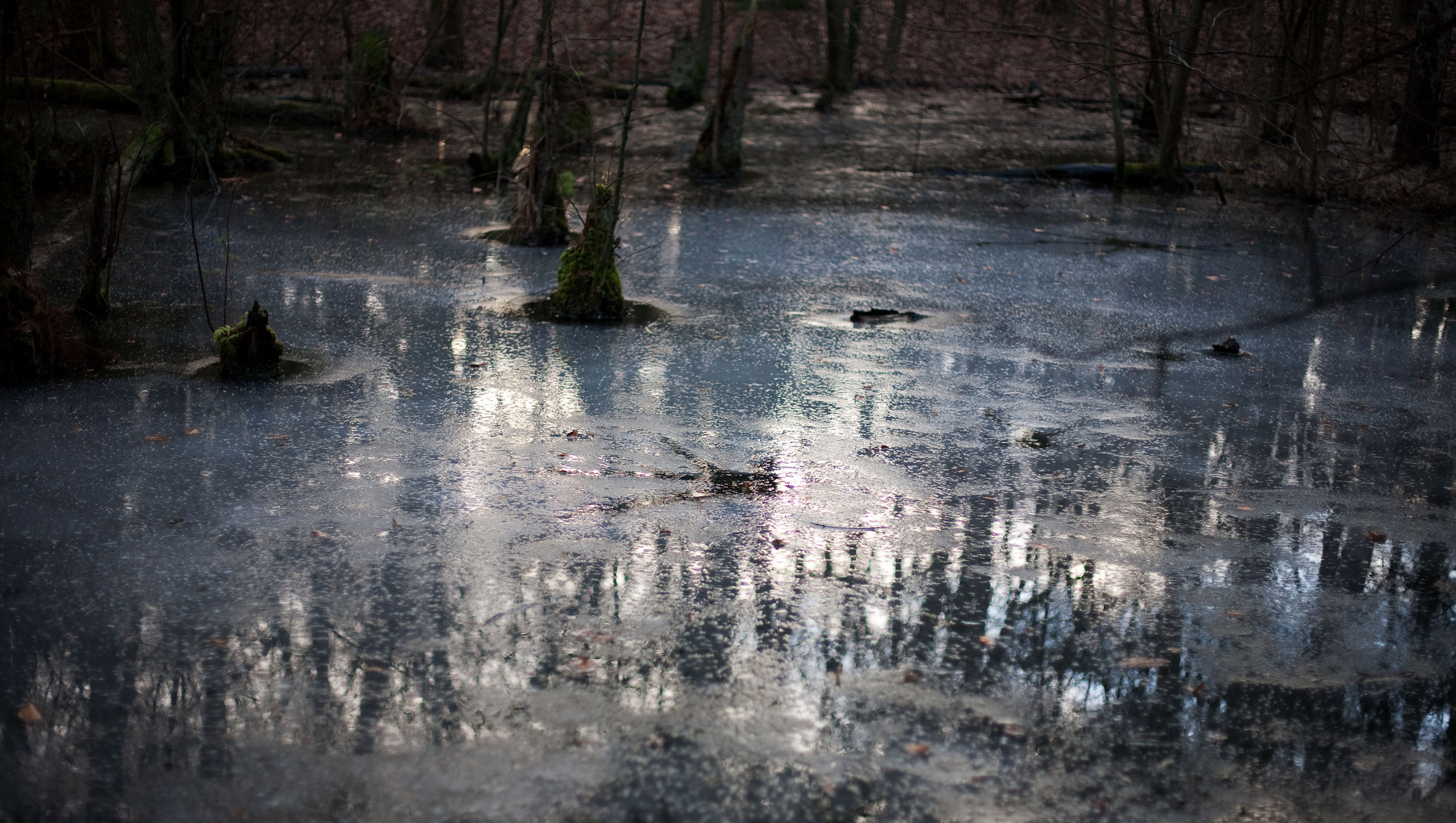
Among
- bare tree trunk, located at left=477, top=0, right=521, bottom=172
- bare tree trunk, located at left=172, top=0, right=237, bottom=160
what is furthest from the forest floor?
bare tree trunk, located at left=477, top=0, right=521, bottom=172

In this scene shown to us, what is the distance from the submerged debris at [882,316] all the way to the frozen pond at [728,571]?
0.63 ft

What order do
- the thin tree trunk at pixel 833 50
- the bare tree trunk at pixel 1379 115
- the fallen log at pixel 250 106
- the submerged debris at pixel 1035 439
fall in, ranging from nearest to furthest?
the submerged debris at pixel 1035 439
the bare tree trunk at pixel 1379 115
the fallen log at pixel 250 106
the thin tree trunk at pixel 833 50

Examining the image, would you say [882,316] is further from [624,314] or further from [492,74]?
[492,74]

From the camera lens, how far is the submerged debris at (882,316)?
398 inches

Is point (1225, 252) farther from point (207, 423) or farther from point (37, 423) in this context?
point (37, 423)

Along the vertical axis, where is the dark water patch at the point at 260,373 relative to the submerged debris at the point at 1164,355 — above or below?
below

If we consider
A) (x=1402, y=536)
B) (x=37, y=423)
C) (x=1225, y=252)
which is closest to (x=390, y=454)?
(x=37, y=423)

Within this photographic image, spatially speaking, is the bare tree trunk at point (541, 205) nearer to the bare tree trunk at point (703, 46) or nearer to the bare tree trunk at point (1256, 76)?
the bare tree trunk at point (1256, 76)

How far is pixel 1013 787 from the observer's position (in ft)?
12.7

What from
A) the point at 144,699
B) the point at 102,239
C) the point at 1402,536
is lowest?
the point at 144,699

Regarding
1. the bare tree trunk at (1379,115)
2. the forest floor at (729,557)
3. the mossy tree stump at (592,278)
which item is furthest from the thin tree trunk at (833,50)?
the mossy tree stump at (592,278)

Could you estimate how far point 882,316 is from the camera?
10242 millimetres

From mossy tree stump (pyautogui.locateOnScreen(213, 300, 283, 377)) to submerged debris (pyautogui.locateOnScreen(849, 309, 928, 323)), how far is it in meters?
4.67

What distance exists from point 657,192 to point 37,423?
9978 mm
